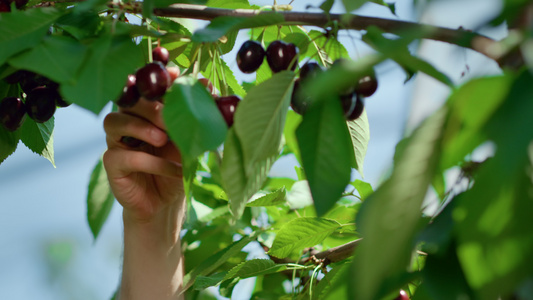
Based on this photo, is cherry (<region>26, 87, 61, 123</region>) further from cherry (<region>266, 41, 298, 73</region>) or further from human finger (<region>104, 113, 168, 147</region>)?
cherry (<region>266, 41, 298, 73</region>)

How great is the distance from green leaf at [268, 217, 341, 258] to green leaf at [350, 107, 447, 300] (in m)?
0.43

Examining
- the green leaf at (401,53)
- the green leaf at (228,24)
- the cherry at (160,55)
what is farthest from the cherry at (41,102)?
the green leaf at (401,53)

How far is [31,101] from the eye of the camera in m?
0.62

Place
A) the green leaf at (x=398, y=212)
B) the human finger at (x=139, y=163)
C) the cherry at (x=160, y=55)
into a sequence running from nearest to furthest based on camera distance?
1. the green leaf at (x=398, y=212)
2. the cherry at (x=160, y=55)
3. the human finger at (x=139, y=163)

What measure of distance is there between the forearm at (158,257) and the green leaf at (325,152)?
0.61 meters

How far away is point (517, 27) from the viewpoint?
0.35 m

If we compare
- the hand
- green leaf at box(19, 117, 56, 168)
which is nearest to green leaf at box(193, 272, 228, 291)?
the hand

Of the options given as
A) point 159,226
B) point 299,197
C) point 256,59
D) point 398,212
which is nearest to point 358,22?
point 256,59

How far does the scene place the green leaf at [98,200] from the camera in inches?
36.4

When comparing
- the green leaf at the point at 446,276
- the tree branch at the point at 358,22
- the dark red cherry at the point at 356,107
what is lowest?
the green leaf at the point at 446,276

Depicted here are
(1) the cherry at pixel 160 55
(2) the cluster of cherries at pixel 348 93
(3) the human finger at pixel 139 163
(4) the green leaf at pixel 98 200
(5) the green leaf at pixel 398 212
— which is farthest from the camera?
(4) the green leaf at pixel 98 200

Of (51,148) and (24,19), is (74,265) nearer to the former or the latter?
(51,148)

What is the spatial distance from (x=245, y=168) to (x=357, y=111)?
13 centimetres

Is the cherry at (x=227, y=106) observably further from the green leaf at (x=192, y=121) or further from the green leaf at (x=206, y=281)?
the green leaf at (x=206, y=281)
